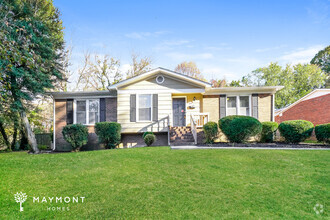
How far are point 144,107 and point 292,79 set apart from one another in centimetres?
2088

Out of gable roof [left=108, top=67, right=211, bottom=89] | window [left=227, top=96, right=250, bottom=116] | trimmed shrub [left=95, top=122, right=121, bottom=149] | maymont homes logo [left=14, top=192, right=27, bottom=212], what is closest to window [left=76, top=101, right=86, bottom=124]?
trimmed shrub [left=95, top=122, right=121, bottom=149]

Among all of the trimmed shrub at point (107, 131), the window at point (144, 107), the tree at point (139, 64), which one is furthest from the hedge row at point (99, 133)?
the tree at point (139, 64)

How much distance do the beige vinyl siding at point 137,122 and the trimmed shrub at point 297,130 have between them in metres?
6.35

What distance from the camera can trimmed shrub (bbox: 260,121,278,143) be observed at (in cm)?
1072

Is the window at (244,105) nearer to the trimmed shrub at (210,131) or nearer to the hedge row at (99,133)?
the trimmed shrub at (210,131)

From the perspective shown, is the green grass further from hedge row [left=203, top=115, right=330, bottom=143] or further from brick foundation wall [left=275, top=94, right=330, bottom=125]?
brick foundation wall [left=275, top=94, right=330, bottom=125]

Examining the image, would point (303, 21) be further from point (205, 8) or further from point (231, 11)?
point (205, 8)

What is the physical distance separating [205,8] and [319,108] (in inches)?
468

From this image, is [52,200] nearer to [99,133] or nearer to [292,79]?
[99,133]

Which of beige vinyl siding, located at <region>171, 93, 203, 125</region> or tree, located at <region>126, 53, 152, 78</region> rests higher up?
tree, located at <region>126, 53, 152, 78</region>

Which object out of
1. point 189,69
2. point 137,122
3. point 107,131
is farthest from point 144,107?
point 189,69

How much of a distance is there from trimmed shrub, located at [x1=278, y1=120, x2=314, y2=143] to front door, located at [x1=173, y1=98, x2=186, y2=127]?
572 centimetres

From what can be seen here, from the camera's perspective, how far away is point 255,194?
13.1ft

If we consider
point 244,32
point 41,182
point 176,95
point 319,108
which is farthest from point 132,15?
point 319,108
